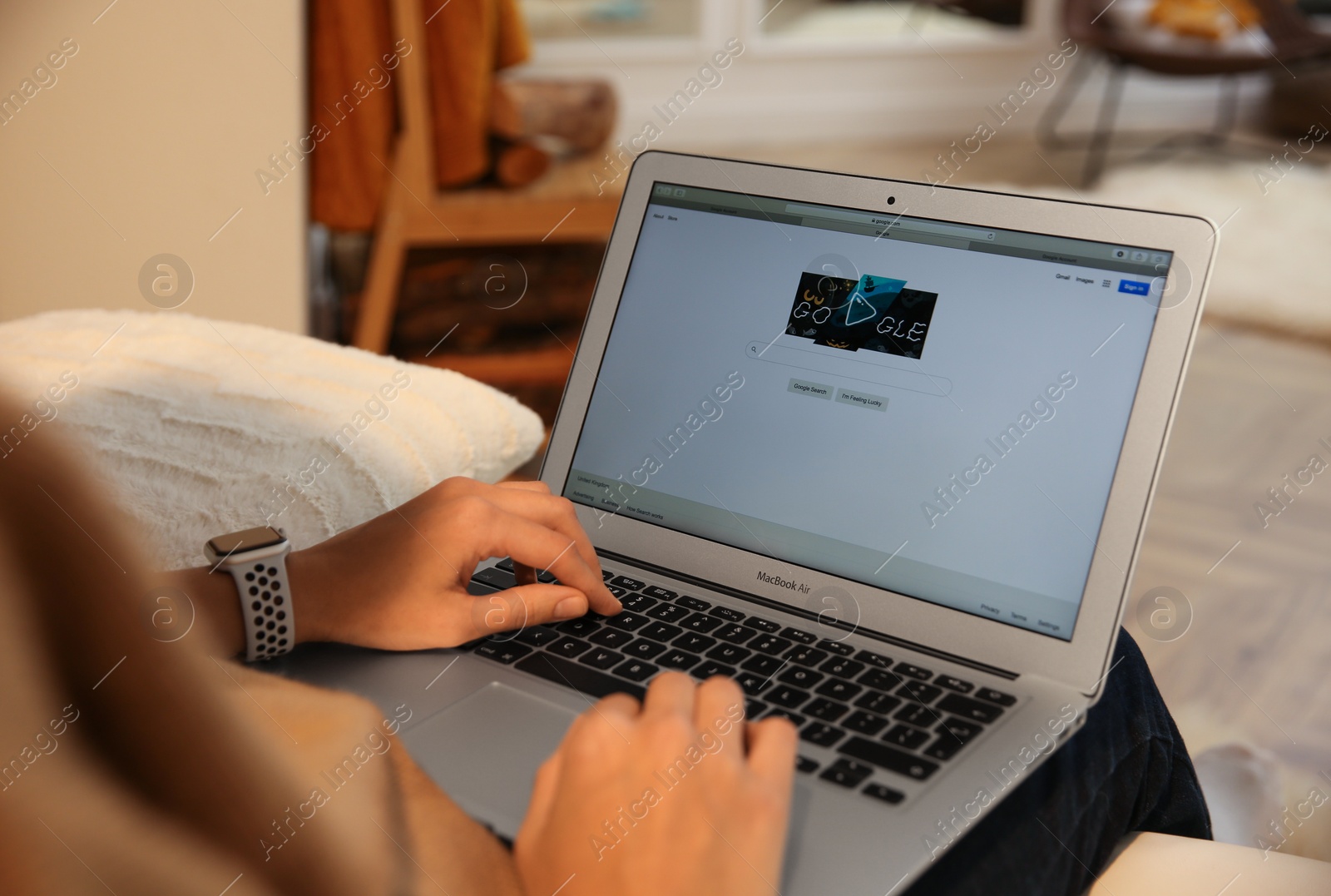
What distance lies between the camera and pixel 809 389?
65 cm

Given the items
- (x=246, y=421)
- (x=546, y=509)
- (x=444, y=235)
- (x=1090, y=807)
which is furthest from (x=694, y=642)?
(x=444, y=235)

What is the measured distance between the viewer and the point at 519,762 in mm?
500

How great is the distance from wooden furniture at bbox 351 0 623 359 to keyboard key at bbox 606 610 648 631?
117 cm

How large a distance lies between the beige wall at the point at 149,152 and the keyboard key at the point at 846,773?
3.67 ft

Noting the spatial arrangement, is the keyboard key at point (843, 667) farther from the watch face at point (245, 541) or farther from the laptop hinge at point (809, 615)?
the watch face at point (245, 541)

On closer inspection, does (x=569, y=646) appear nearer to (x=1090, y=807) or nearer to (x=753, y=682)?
(x=753, y=682)

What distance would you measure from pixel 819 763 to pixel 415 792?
19cm

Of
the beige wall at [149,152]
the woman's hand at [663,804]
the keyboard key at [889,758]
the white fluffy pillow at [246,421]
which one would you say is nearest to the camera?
the woman's hand at [663,804]

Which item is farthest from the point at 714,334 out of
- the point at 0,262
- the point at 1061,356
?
the point at 0,262

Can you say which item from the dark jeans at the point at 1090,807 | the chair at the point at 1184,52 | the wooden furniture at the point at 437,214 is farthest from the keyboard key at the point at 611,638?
the chair at the point at 1184,52

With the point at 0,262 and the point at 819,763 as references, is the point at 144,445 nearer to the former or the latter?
the point at 819,763

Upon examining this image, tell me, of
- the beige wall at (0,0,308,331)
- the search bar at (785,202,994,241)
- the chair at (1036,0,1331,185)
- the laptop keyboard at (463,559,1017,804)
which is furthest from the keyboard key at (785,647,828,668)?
the chair at (1036,0,1331,185)

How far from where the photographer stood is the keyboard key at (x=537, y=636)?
60 centimetres

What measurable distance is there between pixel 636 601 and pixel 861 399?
192 millimetres
